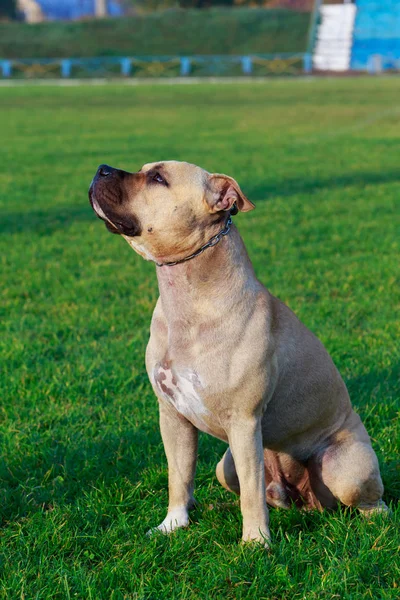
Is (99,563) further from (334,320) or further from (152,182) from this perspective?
(334,320)

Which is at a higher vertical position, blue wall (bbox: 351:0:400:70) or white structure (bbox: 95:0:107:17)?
blue wall (bbox: 351:0:400:70)

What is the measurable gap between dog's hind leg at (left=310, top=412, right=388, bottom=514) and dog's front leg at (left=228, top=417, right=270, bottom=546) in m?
0.36

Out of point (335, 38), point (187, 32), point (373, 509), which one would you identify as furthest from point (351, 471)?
point (187, 32)

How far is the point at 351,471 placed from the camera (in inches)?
131

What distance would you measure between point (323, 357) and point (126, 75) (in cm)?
5090

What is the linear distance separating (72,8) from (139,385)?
251 feet

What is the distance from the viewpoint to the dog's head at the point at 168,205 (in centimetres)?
316

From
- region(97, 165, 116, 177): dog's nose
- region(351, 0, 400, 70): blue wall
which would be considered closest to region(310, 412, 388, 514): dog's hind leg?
region(97, 165, 116, 177): dog's nose

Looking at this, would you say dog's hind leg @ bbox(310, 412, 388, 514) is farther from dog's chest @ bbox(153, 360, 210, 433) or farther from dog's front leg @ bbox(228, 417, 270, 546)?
dog's chest @ bbox(153, 360, 210, 433)

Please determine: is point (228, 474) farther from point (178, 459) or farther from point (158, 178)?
point (158, 178)

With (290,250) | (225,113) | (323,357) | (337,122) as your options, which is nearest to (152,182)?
(323,357)

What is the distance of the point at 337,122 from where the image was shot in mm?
20781

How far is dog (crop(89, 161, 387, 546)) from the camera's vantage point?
3.11 m

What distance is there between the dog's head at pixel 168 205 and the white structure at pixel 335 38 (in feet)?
176
